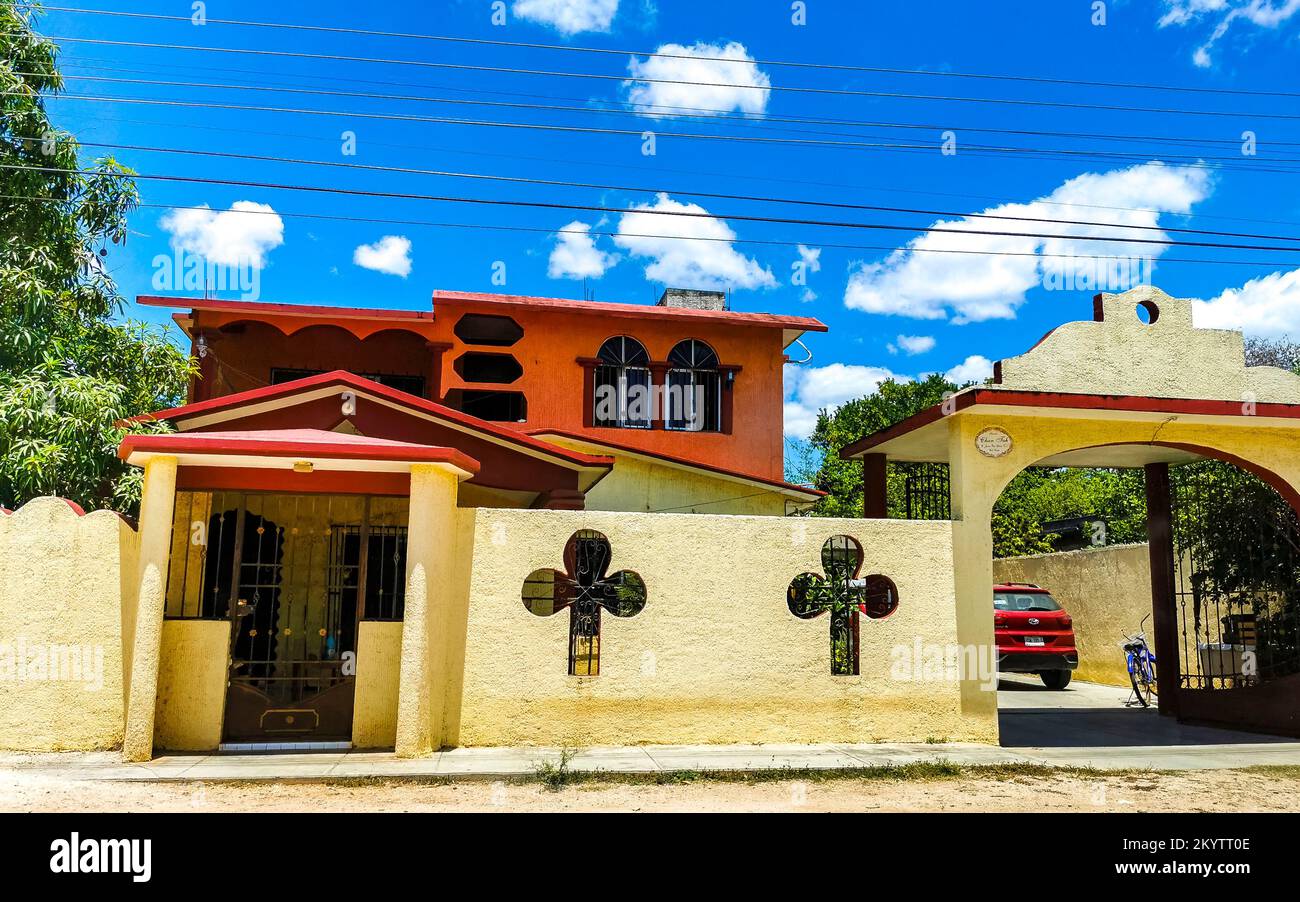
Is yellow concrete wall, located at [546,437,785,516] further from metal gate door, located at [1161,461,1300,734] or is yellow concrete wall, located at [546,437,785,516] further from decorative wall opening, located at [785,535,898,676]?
metal gate door, located at [1161,461,1300,734]

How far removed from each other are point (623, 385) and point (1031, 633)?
7957mm

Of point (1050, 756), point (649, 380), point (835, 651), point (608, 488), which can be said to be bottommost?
point (1050, 756)

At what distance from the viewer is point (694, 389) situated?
57.4ft

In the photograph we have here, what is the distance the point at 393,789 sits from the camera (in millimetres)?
7145

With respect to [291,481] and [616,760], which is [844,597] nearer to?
[616,760]

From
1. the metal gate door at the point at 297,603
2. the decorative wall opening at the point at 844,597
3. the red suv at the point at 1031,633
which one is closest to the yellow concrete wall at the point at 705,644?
the decorative wall opening at the point at 844,597

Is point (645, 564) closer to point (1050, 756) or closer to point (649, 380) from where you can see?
point (1050, 756)

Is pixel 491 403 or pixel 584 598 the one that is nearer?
pixel 584 598

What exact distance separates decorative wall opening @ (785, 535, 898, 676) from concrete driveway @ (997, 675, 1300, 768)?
72.4 inches

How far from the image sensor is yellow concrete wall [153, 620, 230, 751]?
853cm

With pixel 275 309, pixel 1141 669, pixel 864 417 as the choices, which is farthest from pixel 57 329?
pixel 864 417
